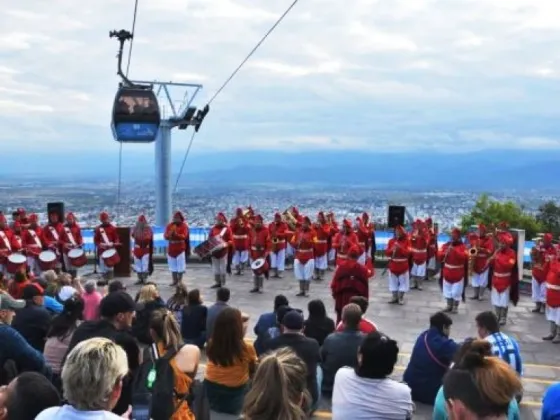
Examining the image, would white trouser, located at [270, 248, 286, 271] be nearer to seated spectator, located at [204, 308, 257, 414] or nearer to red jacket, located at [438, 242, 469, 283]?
red jacket, located at [438, 242, 469, 283]

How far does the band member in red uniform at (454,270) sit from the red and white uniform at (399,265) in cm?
98

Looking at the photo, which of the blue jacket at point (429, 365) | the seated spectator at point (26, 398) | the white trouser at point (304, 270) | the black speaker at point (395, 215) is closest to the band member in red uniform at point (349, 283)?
the blue jacket at point (429, 365)

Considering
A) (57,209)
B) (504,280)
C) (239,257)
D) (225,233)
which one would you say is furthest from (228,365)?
(57,209)

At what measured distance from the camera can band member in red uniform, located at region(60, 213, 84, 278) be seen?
48.8ft

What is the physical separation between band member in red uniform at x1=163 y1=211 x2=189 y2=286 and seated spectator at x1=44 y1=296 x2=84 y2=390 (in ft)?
28.6

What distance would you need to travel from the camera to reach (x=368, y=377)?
4.38m

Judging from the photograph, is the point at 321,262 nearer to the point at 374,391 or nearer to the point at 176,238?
the point at 176,238

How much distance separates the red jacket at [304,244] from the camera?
14168 mm

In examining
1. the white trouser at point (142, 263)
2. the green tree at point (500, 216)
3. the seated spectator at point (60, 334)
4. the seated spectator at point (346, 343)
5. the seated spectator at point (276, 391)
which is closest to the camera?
the seated spectator at point (276, 391)

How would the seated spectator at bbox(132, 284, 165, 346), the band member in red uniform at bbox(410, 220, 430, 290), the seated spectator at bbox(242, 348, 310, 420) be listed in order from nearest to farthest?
1. the seated spectator at bbox(242, 348, 310, 420)
2. the seated spectator at bbox(132, 284, 165, 346)
3. the band member in red uniform at bbox(410, 220, 430, 290)

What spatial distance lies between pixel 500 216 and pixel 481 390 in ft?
128

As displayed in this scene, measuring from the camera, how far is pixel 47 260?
46.6ft

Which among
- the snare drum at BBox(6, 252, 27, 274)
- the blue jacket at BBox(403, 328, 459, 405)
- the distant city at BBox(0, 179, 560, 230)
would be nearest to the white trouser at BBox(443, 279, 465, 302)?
the distant city at BBox(0, 179, 560, 230)

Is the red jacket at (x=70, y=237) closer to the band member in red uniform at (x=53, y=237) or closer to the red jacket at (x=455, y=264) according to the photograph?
the band member in red uniform at (x=53, y=237)
